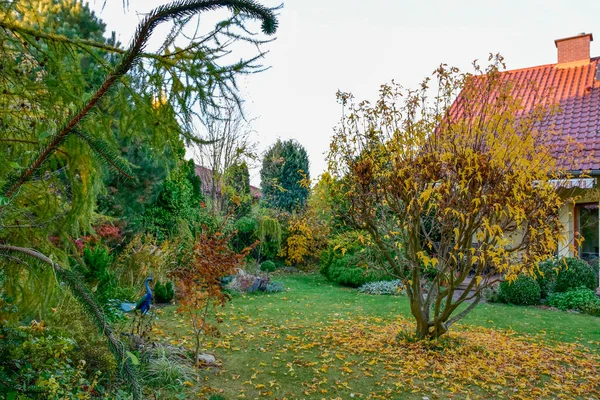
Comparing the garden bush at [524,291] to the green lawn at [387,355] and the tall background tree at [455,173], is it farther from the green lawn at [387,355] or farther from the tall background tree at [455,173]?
the tall background tree at [455,173]

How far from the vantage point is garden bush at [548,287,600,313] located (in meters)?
8.57

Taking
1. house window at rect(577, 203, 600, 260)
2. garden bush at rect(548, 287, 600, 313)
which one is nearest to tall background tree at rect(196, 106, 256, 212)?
garden bush at rect(548, 287, 600, 313)

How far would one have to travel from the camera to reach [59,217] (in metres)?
2.39

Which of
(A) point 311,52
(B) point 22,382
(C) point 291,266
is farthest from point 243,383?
(C) point 291,266

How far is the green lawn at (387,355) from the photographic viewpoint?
4359 millimetres

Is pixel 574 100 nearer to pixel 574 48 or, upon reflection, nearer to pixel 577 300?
pixel 574 48

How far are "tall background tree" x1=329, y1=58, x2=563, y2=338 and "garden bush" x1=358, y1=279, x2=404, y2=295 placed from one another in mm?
4837

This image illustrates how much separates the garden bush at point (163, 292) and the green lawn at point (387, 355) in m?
0.64

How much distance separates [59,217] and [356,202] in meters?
4.36

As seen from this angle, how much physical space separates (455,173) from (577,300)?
605 centimetres

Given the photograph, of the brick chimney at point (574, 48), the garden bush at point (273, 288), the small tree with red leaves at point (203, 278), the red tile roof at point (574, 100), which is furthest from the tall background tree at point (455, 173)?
the brick chimney at point (574, 48)

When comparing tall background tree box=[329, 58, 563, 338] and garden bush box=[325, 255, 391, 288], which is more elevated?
tall background tree box=[329, 58, 563, 338]

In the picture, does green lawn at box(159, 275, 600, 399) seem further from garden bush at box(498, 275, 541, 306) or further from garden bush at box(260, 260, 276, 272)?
garden bush at box(260, 260, 276, 272)

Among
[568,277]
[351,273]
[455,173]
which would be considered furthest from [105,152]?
[351,273]
